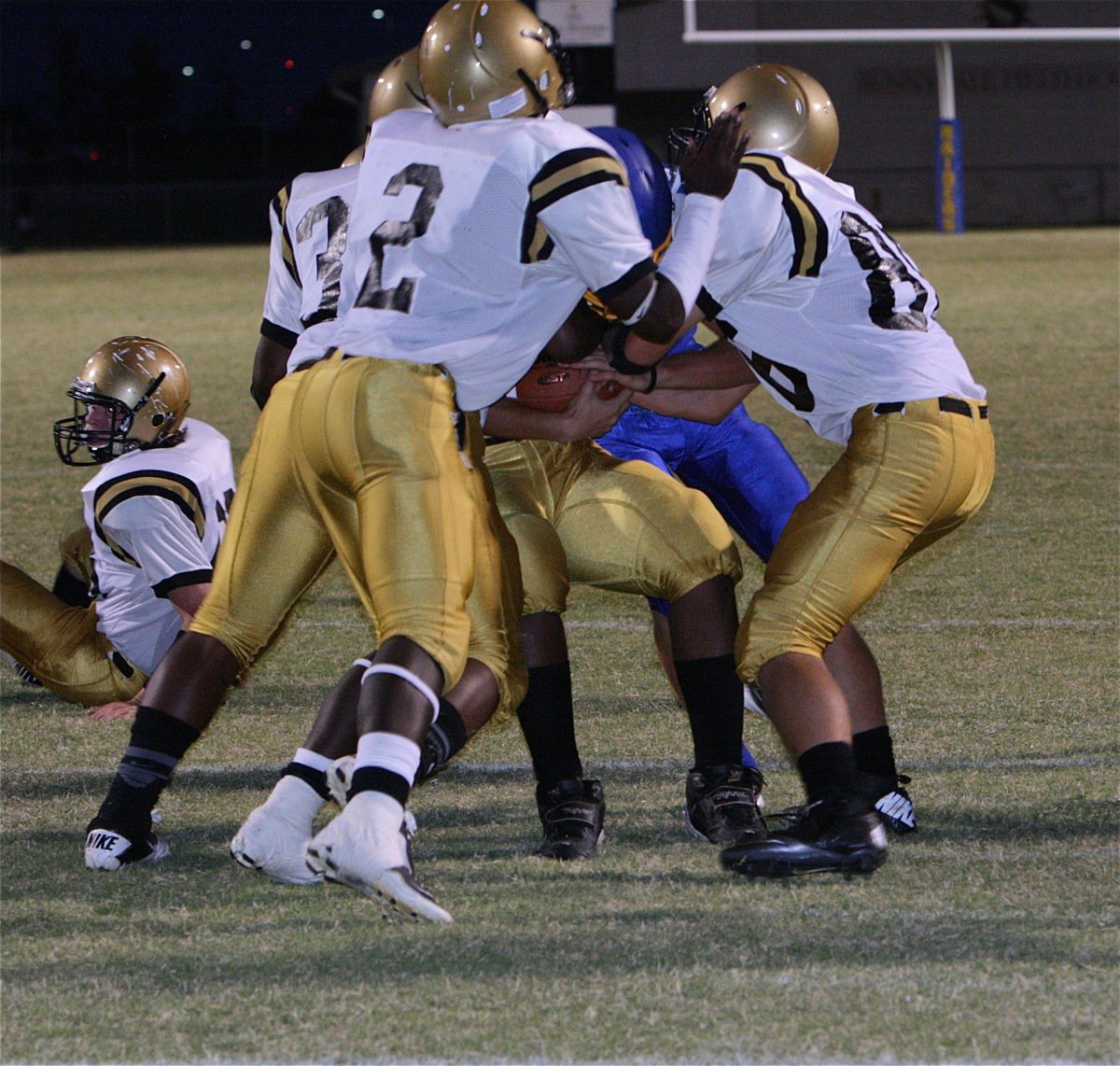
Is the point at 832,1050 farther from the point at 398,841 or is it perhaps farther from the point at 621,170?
the point at 621,170

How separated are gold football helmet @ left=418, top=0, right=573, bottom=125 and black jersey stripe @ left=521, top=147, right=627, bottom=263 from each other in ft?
0.96

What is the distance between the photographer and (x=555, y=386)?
3.60 metres

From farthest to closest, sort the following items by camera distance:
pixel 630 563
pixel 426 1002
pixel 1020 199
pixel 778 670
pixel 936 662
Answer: pixel 1020 199
pixel 936 662
pixel 630 563
pixel 778 670
pixel 426 1002

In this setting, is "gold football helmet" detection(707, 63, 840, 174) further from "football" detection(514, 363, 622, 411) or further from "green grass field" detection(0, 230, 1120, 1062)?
"green grass field" detection(0, 230, 1120, 1062)

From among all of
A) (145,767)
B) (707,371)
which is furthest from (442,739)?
(707,371)

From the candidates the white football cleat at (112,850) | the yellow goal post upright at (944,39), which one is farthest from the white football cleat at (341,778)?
the yellow goal post upright at (944,39)

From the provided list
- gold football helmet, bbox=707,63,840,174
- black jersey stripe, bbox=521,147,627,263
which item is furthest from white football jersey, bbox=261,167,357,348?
gold football helmet, bbox=707,63,840,174

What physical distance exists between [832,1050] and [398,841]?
0.80m

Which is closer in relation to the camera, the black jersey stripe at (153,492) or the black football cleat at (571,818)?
the black football cleat at (571,818)

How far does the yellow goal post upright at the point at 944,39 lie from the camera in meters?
22.1

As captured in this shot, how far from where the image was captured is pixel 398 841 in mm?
2922

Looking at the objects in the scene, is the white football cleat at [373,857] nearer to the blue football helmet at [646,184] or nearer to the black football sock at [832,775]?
the black football sock at [832,775]

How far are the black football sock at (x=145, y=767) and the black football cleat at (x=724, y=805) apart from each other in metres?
1.01

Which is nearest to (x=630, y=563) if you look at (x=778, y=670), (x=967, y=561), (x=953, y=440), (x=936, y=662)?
(x=778, y=670)
